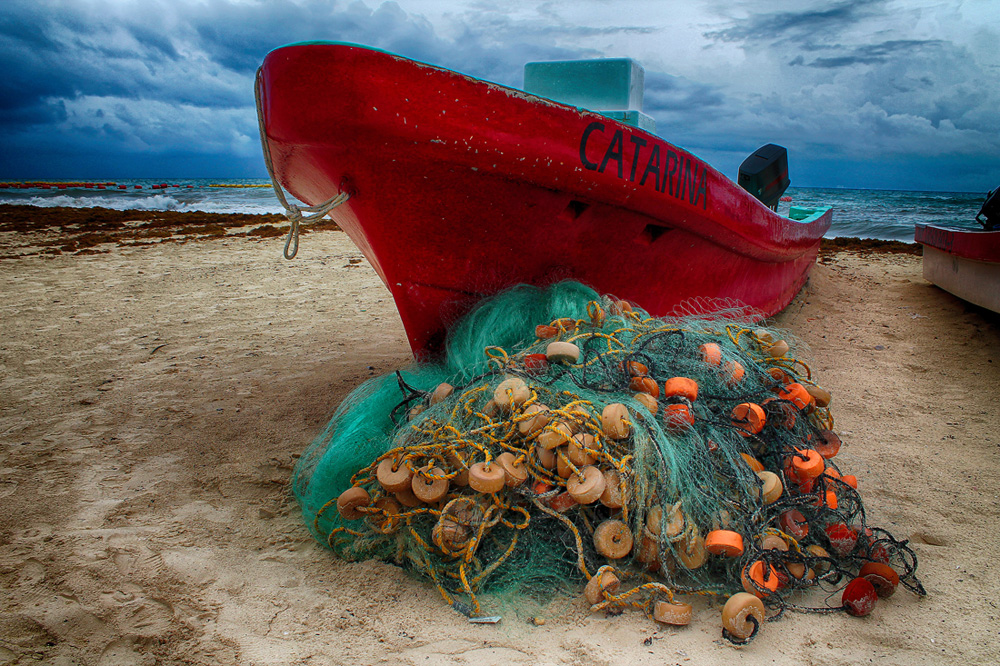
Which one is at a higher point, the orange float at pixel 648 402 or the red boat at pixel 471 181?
the red boat at pixel 471 181

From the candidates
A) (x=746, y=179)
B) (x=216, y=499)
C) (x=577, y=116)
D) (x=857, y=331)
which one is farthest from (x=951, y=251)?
(x=216, y=499)

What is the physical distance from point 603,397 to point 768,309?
149 inches

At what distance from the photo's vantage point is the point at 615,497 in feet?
6.10

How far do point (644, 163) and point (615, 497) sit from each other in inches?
68.8

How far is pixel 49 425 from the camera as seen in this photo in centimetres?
306

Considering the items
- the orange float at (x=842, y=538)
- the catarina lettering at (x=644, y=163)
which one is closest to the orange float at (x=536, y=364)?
the catarina lettering at (x=644, y=163)

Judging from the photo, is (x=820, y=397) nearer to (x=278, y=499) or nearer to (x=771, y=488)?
(x=771, y=488)

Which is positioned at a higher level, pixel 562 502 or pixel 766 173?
pixel 766 173

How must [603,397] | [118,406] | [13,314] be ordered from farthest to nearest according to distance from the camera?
[13,314]
[118,406]
[603,397]

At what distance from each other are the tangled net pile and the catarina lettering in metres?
0.96

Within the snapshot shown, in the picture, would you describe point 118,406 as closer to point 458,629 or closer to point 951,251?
point 458,629

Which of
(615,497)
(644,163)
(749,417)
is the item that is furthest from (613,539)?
(644,163)

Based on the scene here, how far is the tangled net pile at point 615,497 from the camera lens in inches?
72.0

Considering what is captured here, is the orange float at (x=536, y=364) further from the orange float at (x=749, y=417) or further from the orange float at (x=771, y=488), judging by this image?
the orange float at (x=771, y=488)
